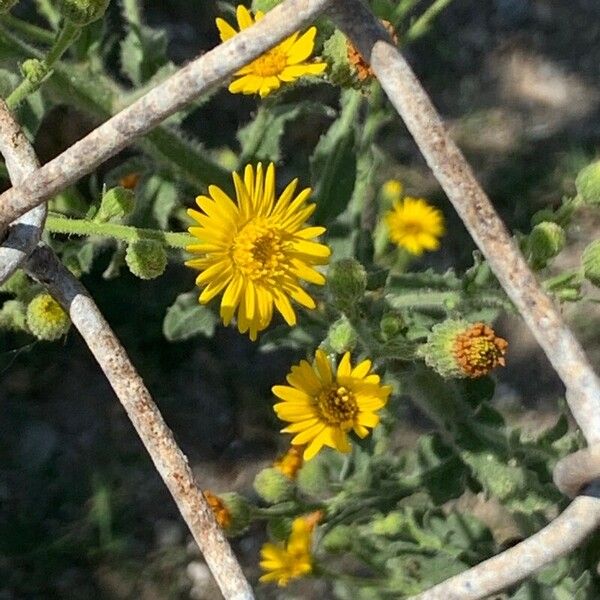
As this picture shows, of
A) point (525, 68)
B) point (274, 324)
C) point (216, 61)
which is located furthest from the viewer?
point (525, 68)

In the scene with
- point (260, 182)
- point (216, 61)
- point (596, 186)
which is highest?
point (260, 182)

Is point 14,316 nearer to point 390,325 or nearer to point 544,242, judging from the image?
point 390,325

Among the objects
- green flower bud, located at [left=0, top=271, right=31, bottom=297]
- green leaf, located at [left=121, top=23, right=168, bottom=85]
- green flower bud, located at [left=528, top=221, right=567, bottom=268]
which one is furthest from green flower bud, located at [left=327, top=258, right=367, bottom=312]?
green leaf, located at [left=121, top=23, right=168, bottom=85]

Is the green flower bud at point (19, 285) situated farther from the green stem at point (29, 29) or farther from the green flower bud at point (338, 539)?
the green flower bud at point (338, 539)

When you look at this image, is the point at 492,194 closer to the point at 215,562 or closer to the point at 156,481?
the point at 156,481

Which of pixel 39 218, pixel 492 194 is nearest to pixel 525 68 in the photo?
pixel 492 194

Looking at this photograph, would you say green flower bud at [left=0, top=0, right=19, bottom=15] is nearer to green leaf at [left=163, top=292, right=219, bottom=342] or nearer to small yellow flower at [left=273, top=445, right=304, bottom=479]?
green leaf at [left=163, top=292, right=219, bottom=342]
